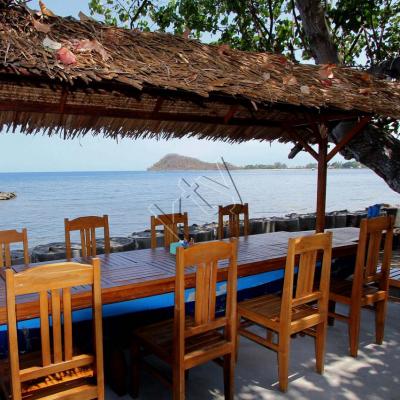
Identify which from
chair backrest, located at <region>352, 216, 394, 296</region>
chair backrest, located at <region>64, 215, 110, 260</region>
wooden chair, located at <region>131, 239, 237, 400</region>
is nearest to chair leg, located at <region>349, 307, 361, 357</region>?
chair backrest, located at <region>352, 216, 394, 296</region>

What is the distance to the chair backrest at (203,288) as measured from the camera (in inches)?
79.7

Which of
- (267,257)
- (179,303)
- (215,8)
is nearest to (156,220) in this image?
(267,257)

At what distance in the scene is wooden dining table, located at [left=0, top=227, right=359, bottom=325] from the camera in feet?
6.73

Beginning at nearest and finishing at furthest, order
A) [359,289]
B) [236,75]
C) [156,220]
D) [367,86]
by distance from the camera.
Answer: [359,289], [236,75], [156,220], [367,86]

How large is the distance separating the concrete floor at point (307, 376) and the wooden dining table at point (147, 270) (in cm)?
66

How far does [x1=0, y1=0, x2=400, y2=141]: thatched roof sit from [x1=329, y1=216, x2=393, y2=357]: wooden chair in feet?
3.90

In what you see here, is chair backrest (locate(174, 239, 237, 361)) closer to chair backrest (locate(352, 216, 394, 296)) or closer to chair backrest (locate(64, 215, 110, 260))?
chair backrest (locate(352, 216, 394, 296))

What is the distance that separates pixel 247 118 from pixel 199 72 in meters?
1.57

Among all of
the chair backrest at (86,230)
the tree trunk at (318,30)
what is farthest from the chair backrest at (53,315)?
the tree trunk at (318,30)

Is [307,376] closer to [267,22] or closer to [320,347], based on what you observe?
[320,347]

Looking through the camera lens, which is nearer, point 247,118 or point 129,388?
point 129,388

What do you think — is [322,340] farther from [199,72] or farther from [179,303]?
[199,72]

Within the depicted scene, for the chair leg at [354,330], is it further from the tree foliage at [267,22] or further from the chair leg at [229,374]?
the tree foliage at [267,22]

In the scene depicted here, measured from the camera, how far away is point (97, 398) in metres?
1.90
